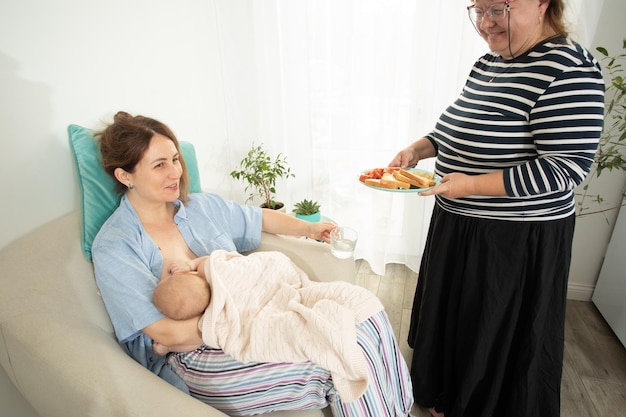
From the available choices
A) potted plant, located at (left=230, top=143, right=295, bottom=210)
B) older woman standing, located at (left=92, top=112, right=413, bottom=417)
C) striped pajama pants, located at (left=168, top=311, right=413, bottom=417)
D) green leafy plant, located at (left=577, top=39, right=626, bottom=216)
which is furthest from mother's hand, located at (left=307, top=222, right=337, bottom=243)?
green leafy plant, located at (left=577, top=39, right=626, bottom=216)

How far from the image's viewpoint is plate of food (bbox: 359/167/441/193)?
54.0 inches

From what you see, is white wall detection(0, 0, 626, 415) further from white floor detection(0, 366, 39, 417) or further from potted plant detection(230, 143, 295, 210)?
potted plant detection(230, 143, 295, 210)

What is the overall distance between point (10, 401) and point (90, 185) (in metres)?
0.68

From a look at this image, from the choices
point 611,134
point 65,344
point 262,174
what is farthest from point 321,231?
point 611,134

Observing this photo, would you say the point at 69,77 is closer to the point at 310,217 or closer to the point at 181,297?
the point at 181,297

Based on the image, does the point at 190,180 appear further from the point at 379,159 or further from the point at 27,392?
the point at 379,159

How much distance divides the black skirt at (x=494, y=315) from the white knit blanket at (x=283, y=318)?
0.40 m

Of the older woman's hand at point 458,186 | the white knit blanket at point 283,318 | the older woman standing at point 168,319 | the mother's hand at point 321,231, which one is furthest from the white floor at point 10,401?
the older woman's hand at point 458,186

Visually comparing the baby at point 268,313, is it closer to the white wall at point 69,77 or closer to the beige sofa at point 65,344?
the beige sofa at point 65,344

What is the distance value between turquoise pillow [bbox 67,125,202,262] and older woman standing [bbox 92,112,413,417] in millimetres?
42

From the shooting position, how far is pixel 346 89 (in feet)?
7.76

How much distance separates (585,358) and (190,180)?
1.97m

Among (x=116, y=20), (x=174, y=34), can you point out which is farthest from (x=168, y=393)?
(x=174, y=34)

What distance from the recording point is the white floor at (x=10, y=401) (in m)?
1.19
